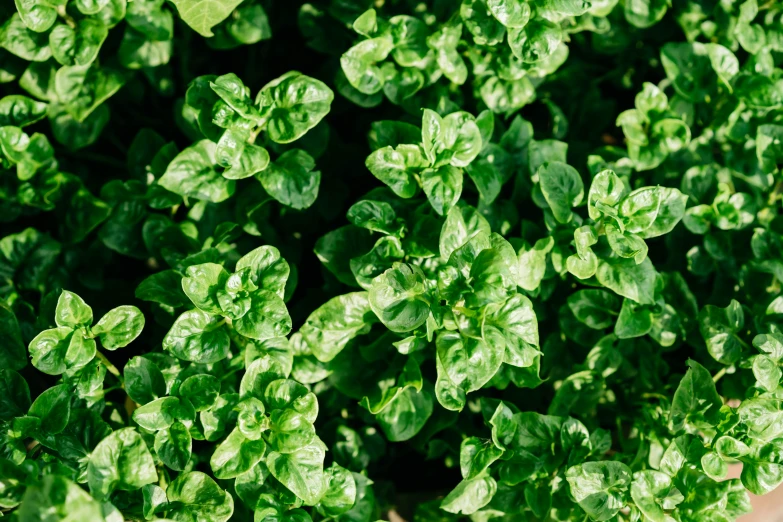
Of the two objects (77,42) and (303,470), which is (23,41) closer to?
(77,42)

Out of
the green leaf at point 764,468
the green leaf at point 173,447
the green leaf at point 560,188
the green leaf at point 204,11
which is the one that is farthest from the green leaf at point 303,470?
the green leaf at point 204,11

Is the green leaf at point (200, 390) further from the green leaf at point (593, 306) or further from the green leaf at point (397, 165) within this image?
the green leaf at point (593, 306)

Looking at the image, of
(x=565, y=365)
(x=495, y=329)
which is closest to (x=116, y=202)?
(x=495, y=329)

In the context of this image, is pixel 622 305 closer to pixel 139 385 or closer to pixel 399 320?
pixel 399 320

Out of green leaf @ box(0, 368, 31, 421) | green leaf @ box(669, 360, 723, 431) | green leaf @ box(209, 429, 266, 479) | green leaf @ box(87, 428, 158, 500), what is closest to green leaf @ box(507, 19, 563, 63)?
green leaf @ box(669, 360, 723, 431)

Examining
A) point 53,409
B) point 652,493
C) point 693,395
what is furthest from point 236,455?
point 693,395
